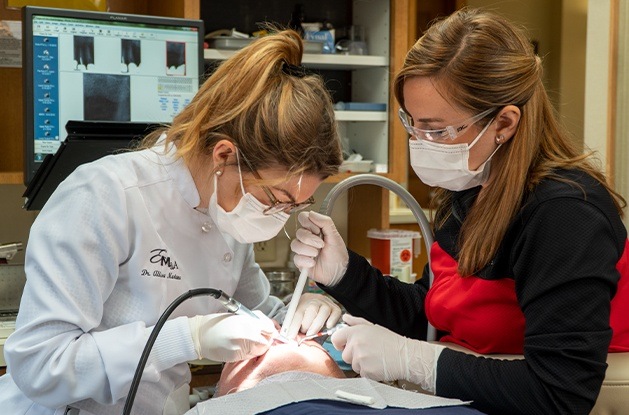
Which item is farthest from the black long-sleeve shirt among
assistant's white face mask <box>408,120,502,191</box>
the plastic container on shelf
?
the plastic container on shelf

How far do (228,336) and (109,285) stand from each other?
0.71 ft

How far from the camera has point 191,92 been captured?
92.7 inches

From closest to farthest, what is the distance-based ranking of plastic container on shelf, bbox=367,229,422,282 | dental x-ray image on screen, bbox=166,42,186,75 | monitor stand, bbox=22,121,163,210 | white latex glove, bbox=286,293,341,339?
1. white latex glove, bbox=286,293,341,339
2. monitor stand, bbox=22,121,163,210
3. dental x-ray image on screen, bbox=166,42,186,75
4. plastic container on shelf, bbox=367,229,422,282

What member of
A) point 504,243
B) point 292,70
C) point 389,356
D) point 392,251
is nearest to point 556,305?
point 504,243

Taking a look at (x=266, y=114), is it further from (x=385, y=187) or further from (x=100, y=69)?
(x=100, y=69)

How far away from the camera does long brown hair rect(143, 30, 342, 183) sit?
4.52ft

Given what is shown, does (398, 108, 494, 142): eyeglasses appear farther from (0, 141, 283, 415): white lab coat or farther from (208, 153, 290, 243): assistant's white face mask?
(0, 141, 283, 415): white lab coat

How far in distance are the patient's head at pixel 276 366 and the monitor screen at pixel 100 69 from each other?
1.00 meters

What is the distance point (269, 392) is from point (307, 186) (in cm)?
42

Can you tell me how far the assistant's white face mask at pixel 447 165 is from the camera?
4.95ft

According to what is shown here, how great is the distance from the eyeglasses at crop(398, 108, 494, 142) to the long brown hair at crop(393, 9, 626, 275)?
0.05 ft

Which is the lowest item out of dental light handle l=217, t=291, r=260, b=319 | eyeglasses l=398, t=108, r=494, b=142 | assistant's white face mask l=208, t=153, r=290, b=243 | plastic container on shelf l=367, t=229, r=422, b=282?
plastic container on shelf l=367, t=229, r=422, b=282

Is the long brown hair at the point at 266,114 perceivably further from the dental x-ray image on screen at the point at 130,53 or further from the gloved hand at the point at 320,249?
the dental x-ray image on screen at the point at 130,53

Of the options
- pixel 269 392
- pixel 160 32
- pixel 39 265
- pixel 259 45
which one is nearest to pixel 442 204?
pixel 259 45
